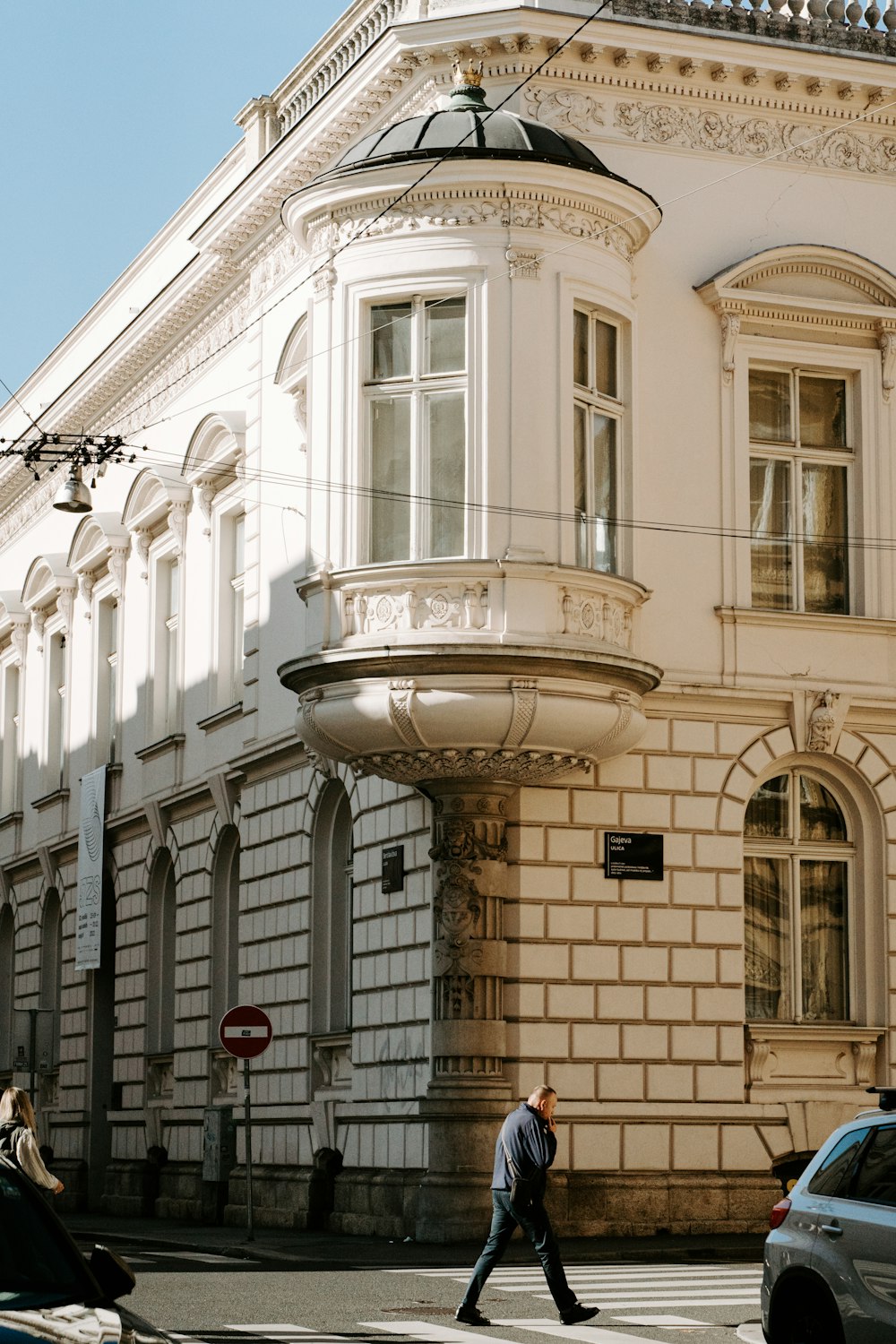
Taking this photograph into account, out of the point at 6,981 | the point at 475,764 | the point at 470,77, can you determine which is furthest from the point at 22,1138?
A: the point at 6,981

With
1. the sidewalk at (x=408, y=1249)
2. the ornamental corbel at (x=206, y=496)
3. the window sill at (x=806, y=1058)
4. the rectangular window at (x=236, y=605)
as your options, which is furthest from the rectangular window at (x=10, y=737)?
the window sill at (x=806, y=1058)

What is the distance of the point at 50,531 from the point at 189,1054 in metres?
13.9

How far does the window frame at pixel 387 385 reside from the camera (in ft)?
76.4

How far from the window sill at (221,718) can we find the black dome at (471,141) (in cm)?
850

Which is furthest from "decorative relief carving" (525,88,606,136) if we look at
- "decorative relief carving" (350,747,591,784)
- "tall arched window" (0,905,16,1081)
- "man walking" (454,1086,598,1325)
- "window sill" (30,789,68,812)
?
"tall arched window" (0,905,16,1081)

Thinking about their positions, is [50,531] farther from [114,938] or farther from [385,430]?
[385,430]

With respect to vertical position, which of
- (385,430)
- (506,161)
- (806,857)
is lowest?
(806,857)

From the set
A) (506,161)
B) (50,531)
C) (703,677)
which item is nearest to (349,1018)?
(703,677)

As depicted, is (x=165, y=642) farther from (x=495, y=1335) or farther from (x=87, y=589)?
(x=495, y=1335)

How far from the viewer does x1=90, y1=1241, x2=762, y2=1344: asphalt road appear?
48.1ft

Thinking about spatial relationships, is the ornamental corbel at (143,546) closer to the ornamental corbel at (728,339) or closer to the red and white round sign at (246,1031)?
the red and white round sign at (246,1031)

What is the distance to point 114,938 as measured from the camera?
3647cm

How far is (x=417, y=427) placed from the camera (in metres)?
23.9

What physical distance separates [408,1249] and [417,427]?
27.7 feet
